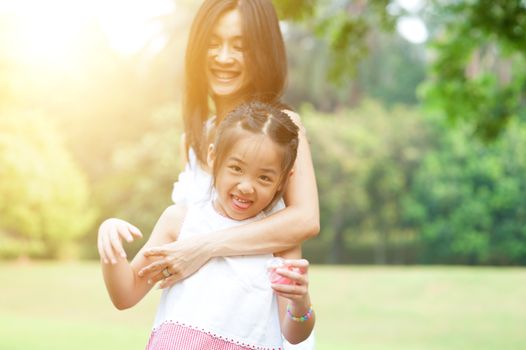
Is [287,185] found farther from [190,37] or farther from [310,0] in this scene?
[310,0]

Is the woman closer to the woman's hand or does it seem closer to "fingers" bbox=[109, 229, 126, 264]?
the woman's hand

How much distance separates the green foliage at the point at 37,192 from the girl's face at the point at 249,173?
17852 millimetres

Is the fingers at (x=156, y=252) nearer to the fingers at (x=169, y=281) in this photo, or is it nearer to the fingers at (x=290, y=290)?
the fingers at (x=169, y=281)

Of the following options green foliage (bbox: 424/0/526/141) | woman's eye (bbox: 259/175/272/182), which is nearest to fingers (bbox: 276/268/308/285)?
woman's eye (bbox: 259/175/272/182)

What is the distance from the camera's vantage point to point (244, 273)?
2.02 meters

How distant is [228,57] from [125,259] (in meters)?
0.70

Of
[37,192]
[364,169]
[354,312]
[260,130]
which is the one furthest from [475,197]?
[260,130]

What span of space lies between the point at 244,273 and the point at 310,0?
13.2 ft

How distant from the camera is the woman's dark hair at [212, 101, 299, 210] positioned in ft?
6.52

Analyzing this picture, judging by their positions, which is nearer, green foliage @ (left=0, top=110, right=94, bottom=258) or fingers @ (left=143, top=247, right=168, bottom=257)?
fingers @ (left=143, top=247, right=168, bottom=257)

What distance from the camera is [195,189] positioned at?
228cm

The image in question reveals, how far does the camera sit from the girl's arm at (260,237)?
2.00m

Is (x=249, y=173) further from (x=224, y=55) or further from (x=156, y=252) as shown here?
(x=224, y=55)

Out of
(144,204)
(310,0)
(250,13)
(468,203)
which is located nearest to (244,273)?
(250,13)
